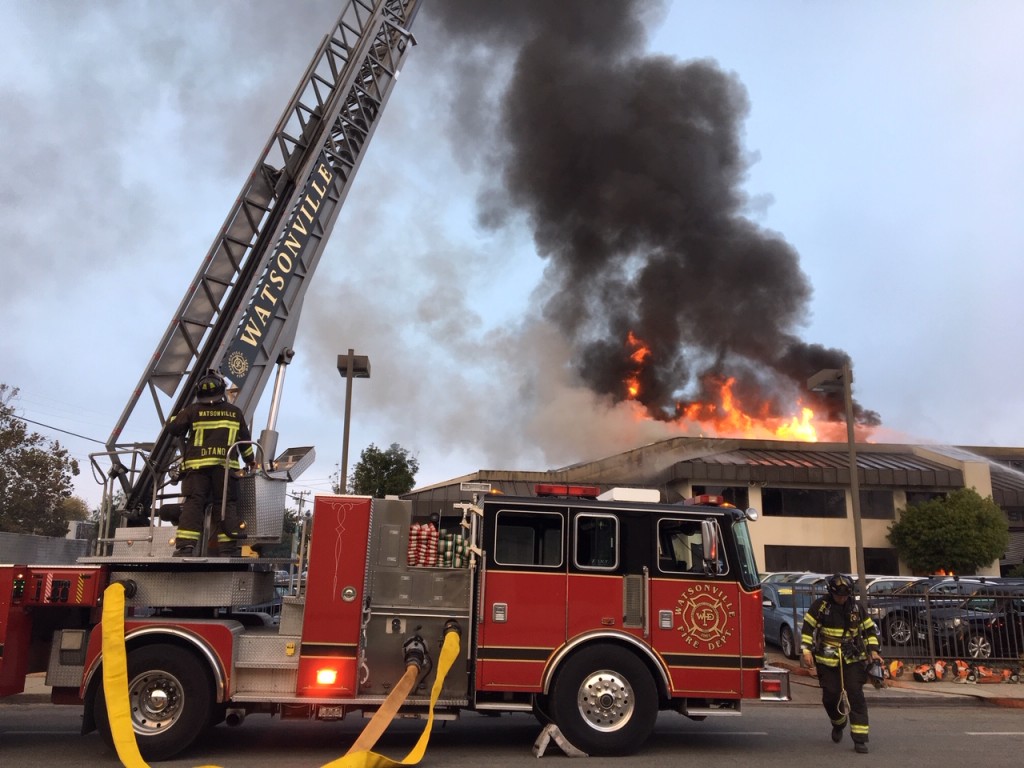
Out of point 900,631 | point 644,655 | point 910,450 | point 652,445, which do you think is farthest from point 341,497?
point 910,450

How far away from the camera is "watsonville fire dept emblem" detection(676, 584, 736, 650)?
6855mm

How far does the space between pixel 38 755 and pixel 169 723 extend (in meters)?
1.30

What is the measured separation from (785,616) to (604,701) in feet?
31.1

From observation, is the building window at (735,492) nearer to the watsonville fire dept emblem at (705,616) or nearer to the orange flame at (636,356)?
the orange flame at (636,356)

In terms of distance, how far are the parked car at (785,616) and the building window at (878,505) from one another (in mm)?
16916

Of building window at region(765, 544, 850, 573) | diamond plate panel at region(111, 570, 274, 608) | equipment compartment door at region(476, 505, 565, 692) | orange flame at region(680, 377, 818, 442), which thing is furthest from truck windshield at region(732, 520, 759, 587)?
orange flame at region(680, 377, 818, 442)

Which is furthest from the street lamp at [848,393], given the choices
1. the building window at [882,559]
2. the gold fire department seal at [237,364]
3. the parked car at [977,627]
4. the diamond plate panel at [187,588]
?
the building window at [882,559]

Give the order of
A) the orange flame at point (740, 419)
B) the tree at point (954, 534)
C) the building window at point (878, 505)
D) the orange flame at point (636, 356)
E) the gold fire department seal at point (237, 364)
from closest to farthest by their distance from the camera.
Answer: the gold fire department seal at point (237, 364) → the tree at point (954, 534) → the building window at point (878, 505) → the orange flame at point (636, 356) → the orange flame at point (740, 419)

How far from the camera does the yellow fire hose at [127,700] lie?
594cm

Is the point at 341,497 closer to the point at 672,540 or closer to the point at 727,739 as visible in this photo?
the point at 672,540

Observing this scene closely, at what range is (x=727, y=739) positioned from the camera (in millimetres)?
7770

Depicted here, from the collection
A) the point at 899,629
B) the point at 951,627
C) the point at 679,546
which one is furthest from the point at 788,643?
the point at 679,546

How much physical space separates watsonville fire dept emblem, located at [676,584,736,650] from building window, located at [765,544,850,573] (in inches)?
972

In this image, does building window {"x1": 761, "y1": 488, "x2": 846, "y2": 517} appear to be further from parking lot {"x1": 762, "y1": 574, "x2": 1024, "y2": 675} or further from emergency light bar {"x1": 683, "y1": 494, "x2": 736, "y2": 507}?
emergency light bar {"x1": 683, "y1": 494, "x2": 736, "y2": 507}
